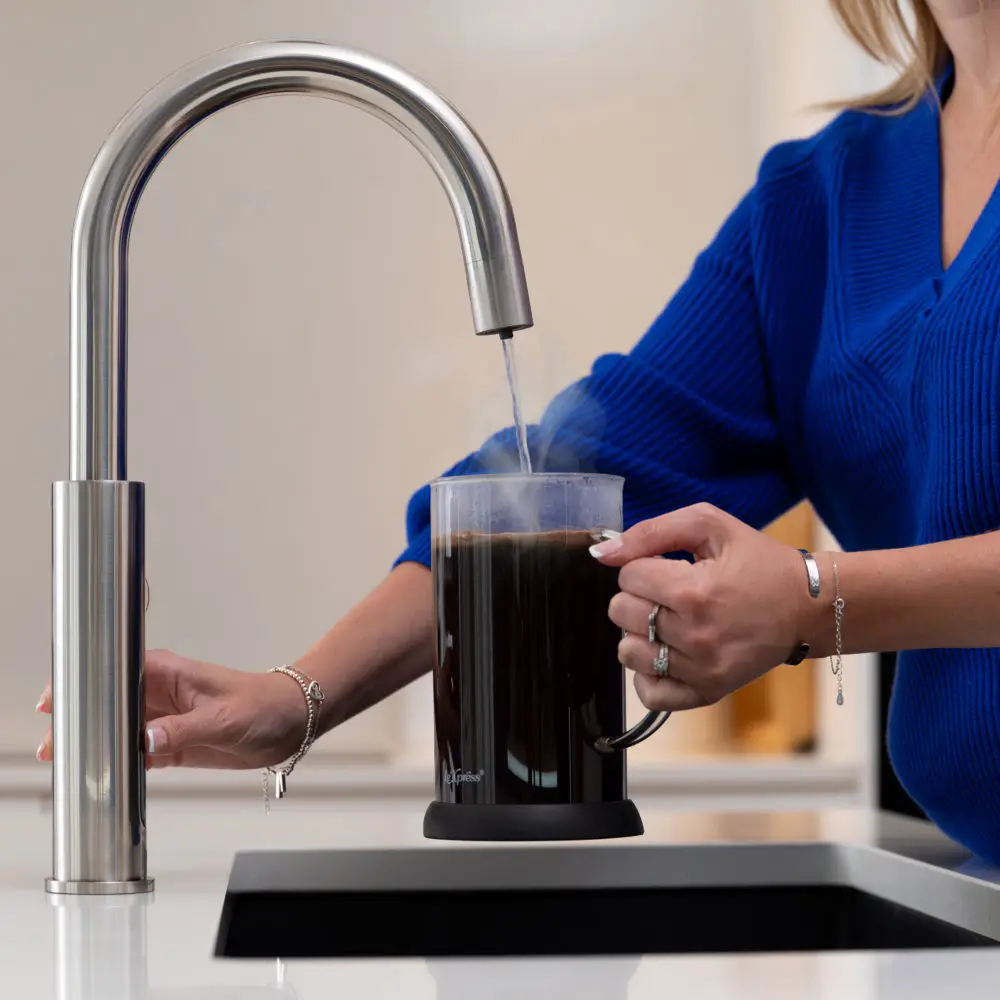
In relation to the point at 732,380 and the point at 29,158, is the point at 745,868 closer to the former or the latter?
the point at 732,380

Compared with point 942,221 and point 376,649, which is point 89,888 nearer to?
point 376,649

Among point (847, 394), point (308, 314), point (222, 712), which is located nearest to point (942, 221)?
point (847, 394)

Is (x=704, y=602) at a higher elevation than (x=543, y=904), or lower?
higher

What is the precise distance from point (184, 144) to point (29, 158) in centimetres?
28

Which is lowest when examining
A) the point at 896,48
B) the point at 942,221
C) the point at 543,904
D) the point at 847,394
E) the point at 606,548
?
the point at 543,904

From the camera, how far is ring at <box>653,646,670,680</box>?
2.29 ft

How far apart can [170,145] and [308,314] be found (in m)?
1.83

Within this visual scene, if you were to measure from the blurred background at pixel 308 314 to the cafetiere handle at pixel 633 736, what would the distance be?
175 cm

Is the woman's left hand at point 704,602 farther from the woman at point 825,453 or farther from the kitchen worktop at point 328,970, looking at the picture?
the kitchen worktop at point 328,970

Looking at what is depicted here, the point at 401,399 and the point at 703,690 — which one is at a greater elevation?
the point at 401,399

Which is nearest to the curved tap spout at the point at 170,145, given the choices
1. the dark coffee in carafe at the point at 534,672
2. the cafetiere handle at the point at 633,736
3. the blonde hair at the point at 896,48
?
the dark coffee in carafe at the point at 534,672

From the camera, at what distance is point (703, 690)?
707mm

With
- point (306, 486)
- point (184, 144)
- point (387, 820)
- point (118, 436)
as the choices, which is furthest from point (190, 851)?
point (184, 144)

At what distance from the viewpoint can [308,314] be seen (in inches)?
99.3
